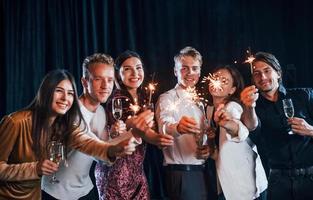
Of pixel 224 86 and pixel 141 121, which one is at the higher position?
pixel 224 86

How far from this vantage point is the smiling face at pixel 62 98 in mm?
2615

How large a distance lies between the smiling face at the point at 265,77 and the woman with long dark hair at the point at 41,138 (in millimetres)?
1113

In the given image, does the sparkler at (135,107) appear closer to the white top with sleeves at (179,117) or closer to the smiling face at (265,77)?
the white top with sleeves at (179,117)

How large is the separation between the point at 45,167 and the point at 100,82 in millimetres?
783

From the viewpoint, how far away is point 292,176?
299 cm

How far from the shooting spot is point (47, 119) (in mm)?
2598

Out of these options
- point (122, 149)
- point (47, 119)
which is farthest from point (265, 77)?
point (47, 119)

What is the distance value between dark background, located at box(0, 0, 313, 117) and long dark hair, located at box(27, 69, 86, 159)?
1390mm

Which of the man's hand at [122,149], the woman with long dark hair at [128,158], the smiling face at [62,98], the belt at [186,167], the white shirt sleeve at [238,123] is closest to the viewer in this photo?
the man's hand at [122,149]

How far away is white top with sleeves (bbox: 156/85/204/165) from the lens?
9.73 feet

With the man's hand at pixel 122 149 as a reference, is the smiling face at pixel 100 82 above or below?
above

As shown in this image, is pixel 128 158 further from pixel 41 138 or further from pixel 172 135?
pixel 41 138

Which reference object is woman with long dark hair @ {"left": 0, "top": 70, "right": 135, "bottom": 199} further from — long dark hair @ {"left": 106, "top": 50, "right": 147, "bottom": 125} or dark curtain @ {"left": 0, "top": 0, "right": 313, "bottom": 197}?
dark curtain @ {"left": 0, "top": 0, "right": 313, "bottom": 197}

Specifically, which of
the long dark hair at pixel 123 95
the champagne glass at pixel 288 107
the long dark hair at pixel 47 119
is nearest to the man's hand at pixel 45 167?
the long dark hair at pixel 47 119
